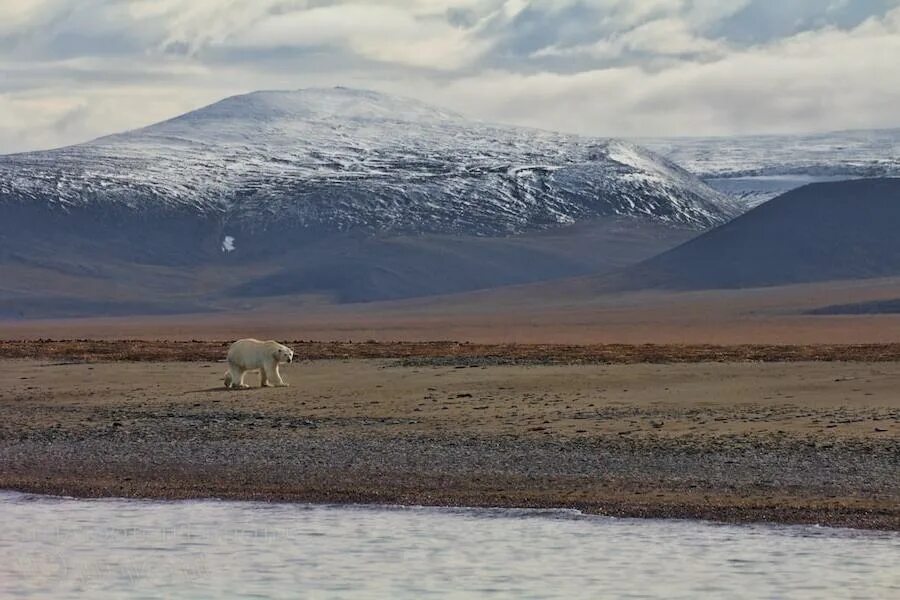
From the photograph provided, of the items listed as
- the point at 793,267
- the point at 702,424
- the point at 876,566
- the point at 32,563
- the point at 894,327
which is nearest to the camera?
the point at 876,566

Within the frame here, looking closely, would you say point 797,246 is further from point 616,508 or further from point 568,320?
point 616,508

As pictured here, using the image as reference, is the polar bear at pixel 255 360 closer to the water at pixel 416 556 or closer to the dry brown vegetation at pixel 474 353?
the dry brown vegetation at pixel 474 353

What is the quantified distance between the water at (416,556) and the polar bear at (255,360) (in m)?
13.2

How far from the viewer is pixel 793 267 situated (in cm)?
13050

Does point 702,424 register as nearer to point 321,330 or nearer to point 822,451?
point 822,451

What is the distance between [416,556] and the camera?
17906mm

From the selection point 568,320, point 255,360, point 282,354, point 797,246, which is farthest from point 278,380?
point 797,246

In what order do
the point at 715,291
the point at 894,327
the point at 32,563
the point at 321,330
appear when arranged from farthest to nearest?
the point at 715,291 → the point at 321,330 → the point at 894,327 → the point at 32,563

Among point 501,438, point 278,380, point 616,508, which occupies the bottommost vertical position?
point 616,508

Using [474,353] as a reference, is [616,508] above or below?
below

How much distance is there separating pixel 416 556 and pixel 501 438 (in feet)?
26.2

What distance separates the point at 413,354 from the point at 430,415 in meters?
14.3

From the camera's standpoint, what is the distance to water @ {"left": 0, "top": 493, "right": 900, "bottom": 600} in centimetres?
1633

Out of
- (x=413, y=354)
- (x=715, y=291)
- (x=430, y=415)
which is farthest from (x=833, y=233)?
(x=430, y=415)
